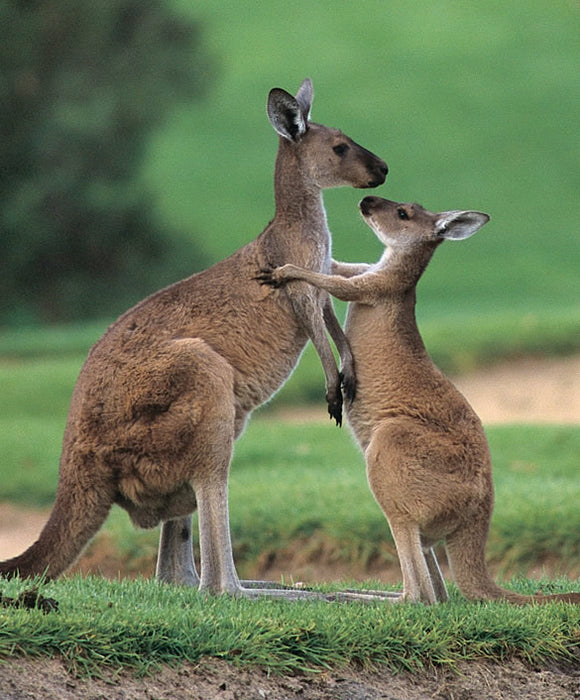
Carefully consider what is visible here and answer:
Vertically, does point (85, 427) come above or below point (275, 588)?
above

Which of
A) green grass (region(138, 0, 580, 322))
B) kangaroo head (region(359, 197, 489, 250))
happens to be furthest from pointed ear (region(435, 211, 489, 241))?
green grass (region(138, 0, 580, 322))

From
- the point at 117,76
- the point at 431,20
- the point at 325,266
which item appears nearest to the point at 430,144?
the point at 431,20

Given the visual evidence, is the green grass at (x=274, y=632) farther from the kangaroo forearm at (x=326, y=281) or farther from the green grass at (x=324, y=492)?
the green grass at (x=324, y=492)

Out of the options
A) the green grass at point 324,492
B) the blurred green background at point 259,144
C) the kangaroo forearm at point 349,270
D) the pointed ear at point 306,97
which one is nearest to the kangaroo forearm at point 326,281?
the kangaroo forearm at point 349,270

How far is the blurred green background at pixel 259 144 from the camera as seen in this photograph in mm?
24297

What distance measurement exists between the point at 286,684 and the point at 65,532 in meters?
1.39

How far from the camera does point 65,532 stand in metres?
5.27

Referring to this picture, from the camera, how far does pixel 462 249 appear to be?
27.9 metres

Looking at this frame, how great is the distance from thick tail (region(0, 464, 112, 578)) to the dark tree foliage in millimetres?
18960

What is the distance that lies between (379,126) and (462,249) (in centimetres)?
541

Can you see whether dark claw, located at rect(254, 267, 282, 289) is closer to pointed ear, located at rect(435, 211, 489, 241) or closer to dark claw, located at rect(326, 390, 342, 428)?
dark claw, located at rect(326, 390, 342, 428)

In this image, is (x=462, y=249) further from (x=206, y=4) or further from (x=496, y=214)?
(x=206, y=4)

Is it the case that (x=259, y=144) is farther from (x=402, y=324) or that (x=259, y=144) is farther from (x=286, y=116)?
(x=402, y=324)

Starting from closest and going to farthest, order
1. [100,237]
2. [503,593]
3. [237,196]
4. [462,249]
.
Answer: [503,593]
[100,237]
[462,249]
[237,196]
